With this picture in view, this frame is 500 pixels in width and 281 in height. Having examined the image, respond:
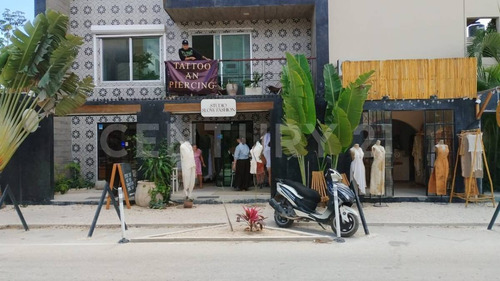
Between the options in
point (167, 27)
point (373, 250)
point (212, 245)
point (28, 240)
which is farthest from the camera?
point (167, 27)

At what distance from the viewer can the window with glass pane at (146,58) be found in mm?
15516

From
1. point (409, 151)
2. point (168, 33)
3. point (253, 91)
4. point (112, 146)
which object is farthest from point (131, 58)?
point (409, 151)

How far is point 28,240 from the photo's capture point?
8.71 metres

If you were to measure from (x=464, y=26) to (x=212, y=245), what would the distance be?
11248 mm

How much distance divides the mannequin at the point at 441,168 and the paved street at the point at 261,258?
313 centimetres

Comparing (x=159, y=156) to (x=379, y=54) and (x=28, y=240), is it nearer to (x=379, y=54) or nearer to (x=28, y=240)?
(x=28, y=240)

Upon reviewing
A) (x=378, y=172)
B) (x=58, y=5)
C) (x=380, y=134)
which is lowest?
(x=378, y=172)

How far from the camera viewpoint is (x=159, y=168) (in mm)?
11875

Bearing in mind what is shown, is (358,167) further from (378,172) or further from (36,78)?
(36,78)

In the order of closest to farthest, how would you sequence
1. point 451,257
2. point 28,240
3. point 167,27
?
point 451,257 → point 28,240 → point 167,27

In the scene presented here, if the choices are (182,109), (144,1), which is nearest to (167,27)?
(144,1)

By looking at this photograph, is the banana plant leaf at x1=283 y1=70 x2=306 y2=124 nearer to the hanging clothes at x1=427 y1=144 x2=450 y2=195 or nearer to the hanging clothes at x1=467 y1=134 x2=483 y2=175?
the hanging clothes at x1=427 y1=144 x2=450 y2=195

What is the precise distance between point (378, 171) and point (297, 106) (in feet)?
9.53

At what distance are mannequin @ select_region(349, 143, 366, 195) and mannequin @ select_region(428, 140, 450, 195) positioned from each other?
6.91 ft
